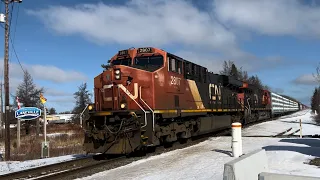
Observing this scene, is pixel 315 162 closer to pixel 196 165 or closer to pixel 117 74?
pixel 196 165

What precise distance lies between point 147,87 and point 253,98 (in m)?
21.6

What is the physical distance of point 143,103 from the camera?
39.8 feet

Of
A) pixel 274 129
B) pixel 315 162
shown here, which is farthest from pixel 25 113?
pixel 274 129

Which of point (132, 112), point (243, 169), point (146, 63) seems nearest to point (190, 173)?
point (243, 169)

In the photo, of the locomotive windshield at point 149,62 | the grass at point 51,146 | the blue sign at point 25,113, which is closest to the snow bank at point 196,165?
the locomotive windshield at point 149,62

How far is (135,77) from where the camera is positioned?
12.3 metres

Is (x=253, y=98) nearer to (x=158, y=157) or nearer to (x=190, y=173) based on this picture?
(x=158, y=157)

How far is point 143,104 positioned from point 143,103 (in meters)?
0.04

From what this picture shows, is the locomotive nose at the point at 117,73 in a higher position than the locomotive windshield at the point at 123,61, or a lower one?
lower

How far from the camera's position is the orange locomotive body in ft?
37.9

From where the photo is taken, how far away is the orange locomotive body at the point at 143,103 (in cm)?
1155

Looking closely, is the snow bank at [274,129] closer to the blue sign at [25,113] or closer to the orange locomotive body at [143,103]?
the orange locomotive body at [143,103]

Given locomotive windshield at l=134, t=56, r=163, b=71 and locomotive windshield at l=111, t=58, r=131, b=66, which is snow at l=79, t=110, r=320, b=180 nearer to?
locomotive windshield at l=134, t=56, r=163, b=71

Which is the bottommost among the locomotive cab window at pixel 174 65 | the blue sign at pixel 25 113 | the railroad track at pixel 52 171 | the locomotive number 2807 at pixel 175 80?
the railroad track at pixel 52 171
